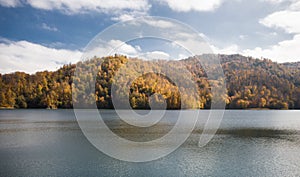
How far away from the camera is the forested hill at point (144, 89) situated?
282ft

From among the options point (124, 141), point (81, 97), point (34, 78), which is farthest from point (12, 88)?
point (124, 141)

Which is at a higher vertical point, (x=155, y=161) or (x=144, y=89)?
(x=144, y=89)

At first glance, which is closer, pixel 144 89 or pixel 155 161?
pixel 155 161

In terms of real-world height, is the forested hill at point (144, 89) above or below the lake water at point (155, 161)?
above

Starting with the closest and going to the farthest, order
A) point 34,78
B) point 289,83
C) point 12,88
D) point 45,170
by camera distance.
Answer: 1. point 45,170
2. point 12,88
3. point 34,78
4. point 289,83

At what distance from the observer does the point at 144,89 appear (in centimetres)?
8506

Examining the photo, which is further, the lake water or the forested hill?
the forested hill

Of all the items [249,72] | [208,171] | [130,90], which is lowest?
[208,171]

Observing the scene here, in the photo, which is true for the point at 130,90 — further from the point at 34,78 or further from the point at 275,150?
the point at 275,150

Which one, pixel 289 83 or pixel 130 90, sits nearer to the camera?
pixel 130 90

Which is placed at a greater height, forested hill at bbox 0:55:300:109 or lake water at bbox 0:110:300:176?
forested hill at bbox 0:55:300:109

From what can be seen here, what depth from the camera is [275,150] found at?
21766mm

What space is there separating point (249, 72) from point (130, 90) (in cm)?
6688

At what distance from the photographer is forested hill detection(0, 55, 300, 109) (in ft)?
282
